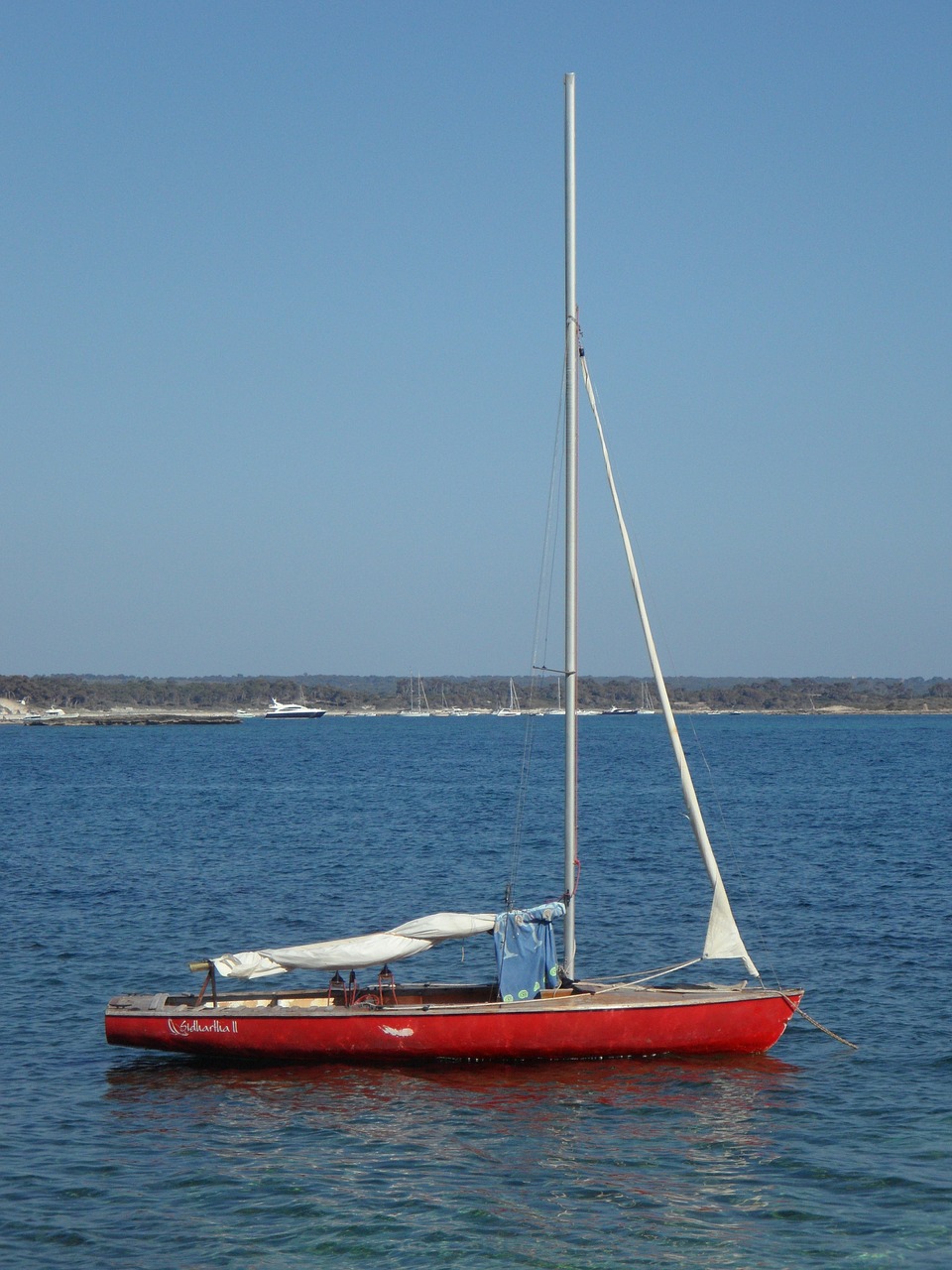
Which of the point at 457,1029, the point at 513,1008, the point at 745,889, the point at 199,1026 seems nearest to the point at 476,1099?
the point at 457,1029

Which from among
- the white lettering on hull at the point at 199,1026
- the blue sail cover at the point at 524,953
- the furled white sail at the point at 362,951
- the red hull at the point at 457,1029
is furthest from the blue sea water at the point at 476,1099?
the furled white sail at the point at 362,951

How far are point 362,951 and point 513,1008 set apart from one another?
2.60 metres

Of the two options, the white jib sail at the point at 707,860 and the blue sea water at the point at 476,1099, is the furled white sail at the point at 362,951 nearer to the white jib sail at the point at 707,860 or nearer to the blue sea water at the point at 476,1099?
the blue sea water at the point at 476,1099

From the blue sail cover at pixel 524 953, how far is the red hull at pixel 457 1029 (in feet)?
1.69

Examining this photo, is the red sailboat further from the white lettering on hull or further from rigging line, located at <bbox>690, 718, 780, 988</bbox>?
rigging line, located at <bbox>690, 718, 780, 988</bbox>

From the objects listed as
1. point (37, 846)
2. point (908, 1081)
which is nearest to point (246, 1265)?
point (908, 1081)

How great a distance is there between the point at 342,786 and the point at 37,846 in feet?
115

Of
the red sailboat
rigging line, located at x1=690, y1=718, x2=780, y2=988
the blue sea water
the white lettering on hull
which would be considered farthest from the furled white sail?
rigging line, located at x1=690, y1=718, x2=780, y2=988

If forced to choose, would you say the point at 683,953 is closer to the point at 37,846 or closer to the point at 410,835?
the point at 410,835

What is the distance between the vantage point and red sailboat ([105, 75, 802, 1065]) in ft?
68.7

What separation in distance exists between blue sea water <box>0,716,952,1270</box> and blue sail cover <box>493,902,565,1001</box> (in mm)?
1312

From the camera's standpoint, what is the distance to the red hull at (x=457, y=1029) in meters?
20.9

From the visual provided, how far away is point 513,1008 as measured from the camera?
68.3 feet

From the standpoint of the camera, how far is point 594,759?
4788 inches
